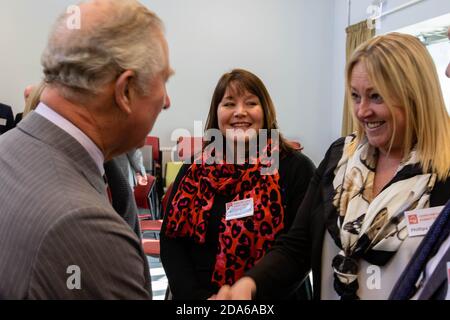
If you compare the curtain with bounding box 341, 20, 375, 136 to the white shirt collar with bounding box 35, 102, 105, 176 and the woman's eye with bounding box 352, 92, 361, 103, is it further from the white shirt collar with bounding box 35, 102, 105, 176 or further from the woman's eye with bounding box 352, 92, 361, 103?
the white shirt collar with bounding box 35, 102, 105, 176

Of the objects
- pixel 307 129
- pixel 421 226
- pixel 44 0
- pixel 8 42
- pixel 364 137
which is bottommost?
pixel 307 129

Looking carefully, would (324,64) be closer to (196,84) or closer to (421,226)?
(196,84)

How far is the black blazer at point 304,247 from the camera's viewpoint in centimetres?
129

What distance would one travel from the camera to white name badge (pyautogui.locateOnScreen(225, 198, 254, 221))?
162 cm

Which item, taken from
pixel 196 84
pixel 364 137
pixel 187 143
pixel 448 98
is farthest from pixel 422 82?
pixel 196 84

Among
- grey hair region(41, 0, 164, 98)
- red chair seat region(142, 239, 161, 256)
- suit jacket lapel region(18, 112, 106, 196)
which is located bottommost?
red chair seat region(142, 239, 161, 256)

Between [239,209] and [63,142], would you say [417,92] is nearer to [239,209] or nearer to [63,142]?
[239,209]

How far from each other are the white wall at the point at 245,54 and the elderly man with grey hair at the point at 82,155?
5.75 m

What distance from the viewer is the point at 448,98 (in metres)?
5.37

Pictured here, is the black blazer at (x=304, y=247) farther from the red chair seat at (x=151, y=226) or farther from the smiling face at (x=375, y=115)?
the red chair seat at (x=151, y=226)

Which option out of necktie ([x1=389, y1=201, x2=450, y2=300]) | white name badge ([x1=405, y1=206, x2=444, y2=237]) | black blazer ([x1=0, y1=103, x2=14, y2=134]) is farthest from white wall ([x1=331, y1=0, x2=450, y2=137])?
black blazer ([x1=0, y1=103, x2=14, y2=134])

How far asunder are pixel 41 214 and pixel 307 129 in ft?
23.1

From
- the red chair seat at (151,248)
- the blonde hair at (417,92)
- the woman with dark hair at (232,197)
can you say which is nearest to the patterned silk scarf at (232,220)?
the woman with dark hair at (232,197)

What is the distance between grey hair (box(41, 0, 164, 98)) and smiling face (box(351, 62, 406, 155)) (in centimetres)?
68
